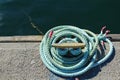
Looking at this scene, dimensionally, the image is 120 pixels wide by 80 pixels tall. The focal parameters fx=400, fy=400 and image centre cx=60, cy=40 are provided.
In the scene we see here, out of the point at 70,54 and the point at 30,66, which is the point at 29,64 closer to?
the point at 30,66

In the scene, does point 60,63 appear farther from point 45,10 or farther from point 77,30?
point 45,10

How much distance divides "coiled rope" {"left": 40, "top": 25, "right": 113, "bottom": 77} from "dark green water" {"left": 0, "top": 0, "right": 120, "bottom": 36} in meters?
1.98

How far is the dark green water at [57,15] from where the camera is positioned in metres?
9.16

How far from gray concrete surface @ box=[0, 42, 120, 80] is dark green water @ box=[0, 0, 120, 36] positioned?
1.85m

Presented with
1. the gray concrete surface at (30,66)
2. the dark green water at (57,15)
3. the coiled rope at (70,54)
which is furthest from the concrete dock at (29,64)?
the dark green water at (57,15)

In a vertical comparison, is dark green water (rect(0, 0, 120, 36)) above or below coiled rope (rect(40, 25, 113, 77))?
below

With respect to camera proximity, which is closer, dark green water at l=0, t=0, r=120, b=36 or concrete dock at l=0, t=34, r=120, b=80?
concrete dock at l=0, t=34, r=120, b=80

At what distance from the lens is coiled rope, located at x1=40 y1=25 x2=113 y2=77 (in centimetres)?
669

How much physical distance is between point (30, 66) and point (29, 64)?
0.19 feet

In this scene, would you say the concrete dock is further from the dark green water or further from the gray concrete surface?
the dark green water

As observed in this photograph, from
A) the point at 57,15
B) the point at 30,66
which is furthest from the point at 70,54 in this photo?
the point at 57,15

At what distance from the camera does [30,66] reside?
271 inches

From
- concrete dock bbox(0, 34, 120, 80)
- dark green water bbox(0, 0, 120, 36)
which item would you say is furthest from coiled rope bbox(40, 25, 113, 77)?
dark green water bbox(0, 0, 120, 36)

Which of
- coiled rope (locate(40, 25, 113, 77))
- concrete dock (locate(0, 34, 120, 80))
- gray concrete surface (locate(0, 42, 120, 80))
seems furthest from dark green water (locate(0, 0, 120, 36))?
coiled rope (locate(40, 25, 113, 77))
